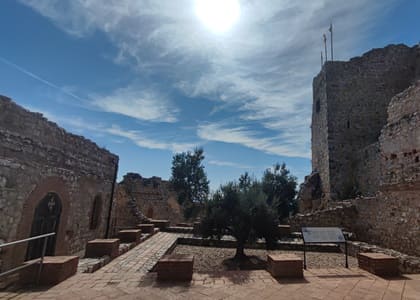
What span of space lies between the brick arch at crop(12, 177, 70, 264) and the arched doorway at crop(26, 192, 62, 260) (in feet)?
0.39

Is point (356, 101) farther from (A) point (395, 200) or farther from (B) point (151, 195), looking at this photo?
(B) point (151, 195)

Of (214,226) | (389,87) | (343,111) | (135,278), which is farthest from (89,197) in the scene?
(389,87)

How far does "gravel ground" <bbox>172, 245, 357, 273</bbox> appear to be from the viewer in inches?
282

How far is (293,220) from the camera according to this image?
13.3 m

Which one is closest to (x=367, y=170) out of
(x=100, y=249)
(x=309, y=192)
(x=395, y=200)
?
(x=309, y=192)

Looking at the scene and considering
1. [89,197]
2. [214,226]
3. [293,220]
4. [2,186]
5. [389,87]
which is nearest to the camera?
[2,186]

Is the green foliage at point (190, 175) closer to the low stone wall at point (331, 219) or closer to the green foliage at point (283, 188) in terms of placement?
the green foliage at point (283, 188)

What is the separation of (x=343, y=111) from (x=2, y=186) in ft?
67.6

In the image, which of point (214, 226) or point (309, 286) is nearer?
point (309, 286)

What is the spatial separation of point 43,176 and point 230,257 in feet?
20.5

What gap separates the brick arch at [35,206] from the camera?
6.00 m

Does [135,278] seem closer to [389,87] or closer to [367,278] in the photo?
[367,278]

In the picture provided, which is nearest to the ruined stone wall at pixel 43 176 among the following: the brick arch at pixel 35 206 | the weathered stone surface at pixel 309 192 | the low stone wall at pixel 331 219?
the brick arch at pixel 35 206

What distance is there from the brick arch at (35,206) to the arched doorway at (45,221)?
120 mm
